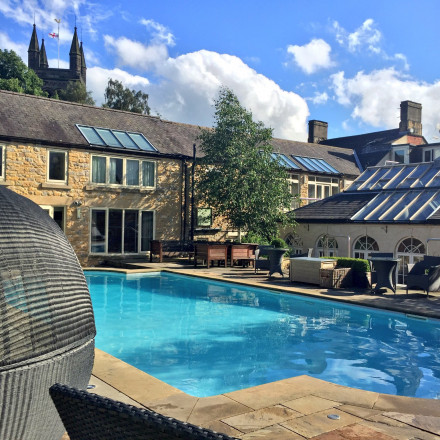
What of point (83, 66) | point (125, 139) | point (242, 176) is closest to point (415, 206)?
point (242, 176)

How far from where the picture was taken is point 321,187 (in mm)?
29672

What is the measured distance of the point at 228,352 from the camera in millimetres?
8742

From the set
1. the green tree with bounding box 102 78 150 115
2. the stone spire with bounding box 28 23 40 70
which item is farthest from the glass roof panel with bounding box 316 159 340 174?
the stone spire with bounding box 28 23 40 70

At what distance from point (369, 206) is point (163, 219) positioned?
961 centimetres

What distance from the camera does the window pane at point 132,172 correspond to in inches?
896

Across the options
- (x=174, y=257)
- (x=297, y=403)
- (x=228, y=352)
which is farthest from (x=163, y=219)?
(x=297, y=403)

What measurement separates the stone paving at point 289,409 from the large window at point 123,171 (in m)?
16.3

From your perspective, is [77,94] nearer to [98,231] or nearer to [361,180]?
[98,231]

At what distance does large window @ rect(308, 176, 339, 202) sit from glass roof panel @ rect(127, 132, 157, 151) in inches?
400

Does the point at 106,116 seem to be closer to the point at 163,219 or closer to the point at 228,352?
the point at 163,219

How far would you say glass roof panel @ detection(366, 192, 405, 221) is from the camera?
18.4 meters

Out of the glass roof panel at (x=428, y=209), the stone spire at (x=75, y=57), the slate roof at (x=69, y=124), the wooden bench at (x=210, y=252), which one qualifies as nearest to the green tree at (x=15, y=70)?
the slate roof at (x=69, y=124)

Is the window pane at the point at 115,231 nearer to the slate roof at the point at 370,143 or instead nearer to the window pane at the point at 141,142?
the window pane at the point at 141,142

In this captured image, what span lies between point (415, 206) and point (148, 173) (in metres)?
11.9
